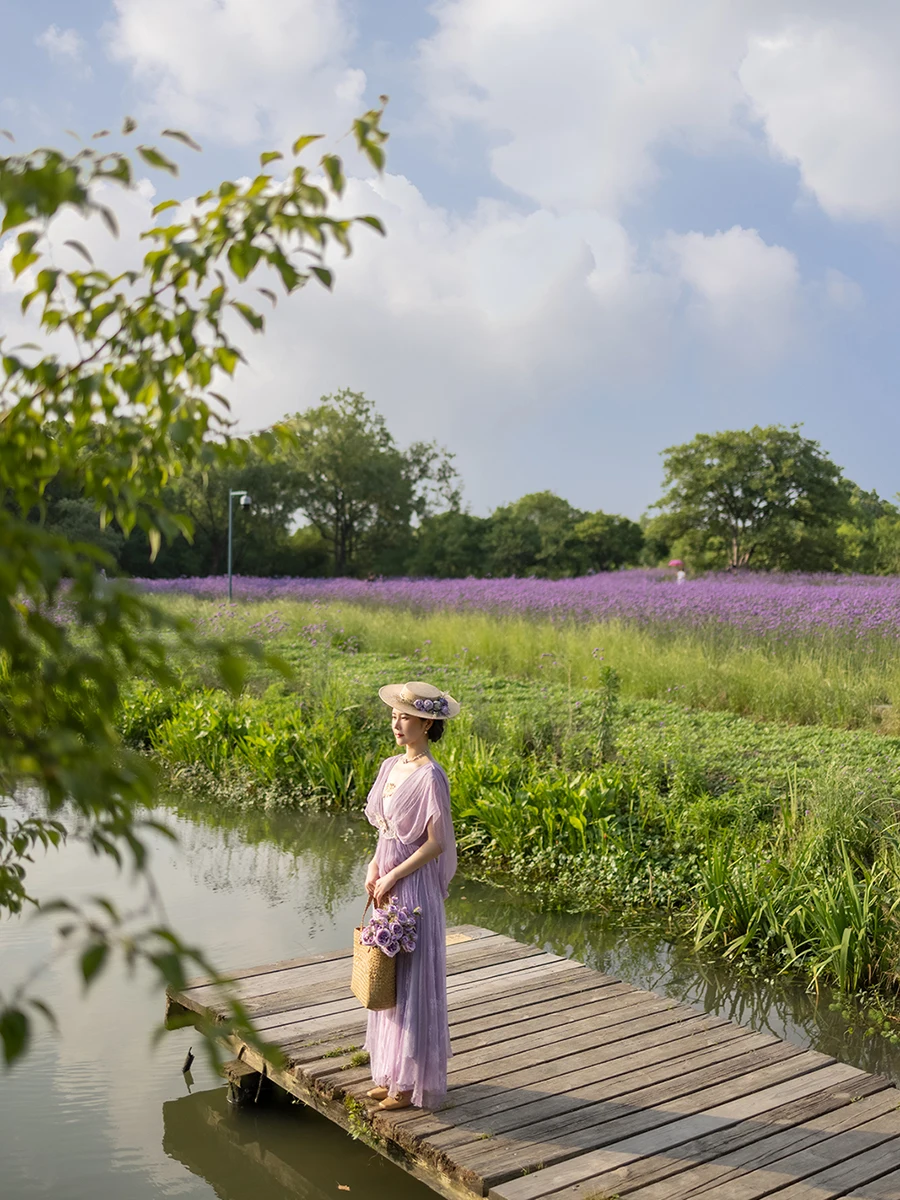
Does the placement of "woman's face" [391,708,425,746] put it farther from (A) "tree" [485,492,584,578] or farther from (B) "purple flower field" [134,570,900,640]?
(A) "tree" [485,492,584,578]

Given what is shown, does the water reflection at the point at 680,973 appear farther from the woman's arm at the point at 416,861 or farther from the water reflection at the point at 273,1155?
the woman's arm at the point at 416,861

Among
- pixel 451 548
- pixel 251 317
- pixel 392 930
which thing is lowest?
pixel 392 930

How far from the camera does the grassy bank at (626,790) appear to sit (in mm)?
6633

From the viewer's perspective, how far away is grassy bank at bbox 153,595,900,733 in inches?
439

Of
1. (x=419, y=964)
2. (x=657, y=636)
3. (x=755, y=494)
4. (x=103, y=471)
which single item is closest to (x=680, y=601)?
(x=657, y=636)

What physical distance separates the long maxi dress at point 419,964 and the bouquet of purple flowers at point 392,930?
1.7 inches

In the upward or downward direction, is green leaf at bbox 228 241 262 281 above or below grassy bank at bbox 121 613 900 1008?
above

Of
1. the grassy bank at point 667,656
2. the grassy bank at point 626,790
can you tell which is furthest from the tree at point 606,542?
the grassy bank at point 626,790

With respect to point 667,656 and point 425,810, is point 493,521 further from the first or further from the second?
point 425,810

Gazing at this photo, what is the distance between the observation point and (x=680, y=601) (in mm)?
16516

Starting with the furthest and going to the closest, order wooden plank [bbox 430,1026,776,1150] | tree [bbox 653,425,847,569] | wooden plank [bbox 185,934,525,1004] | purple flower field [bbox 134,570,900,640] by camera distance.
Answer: tree [bbox 653,425,847,569]
purple flower field [bbox 134,570,900,640]
wooden plank [bbox 185,934,525,1004]
wooden plank [bbox 430,1026,776,1150]

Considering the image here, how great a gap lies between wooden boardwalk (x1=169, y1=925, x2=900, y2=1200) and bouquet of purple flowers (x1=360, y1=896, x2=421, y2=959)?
62 cm

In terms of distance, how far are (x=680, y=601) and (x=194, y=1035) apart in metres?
11.8

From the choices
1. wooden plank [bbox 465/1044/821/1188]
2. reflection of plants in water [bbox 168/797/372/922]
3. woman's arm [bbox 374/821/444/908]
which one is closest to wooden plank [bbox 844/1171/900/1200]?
wooden plank [bbox 465/1044/821/1188]
